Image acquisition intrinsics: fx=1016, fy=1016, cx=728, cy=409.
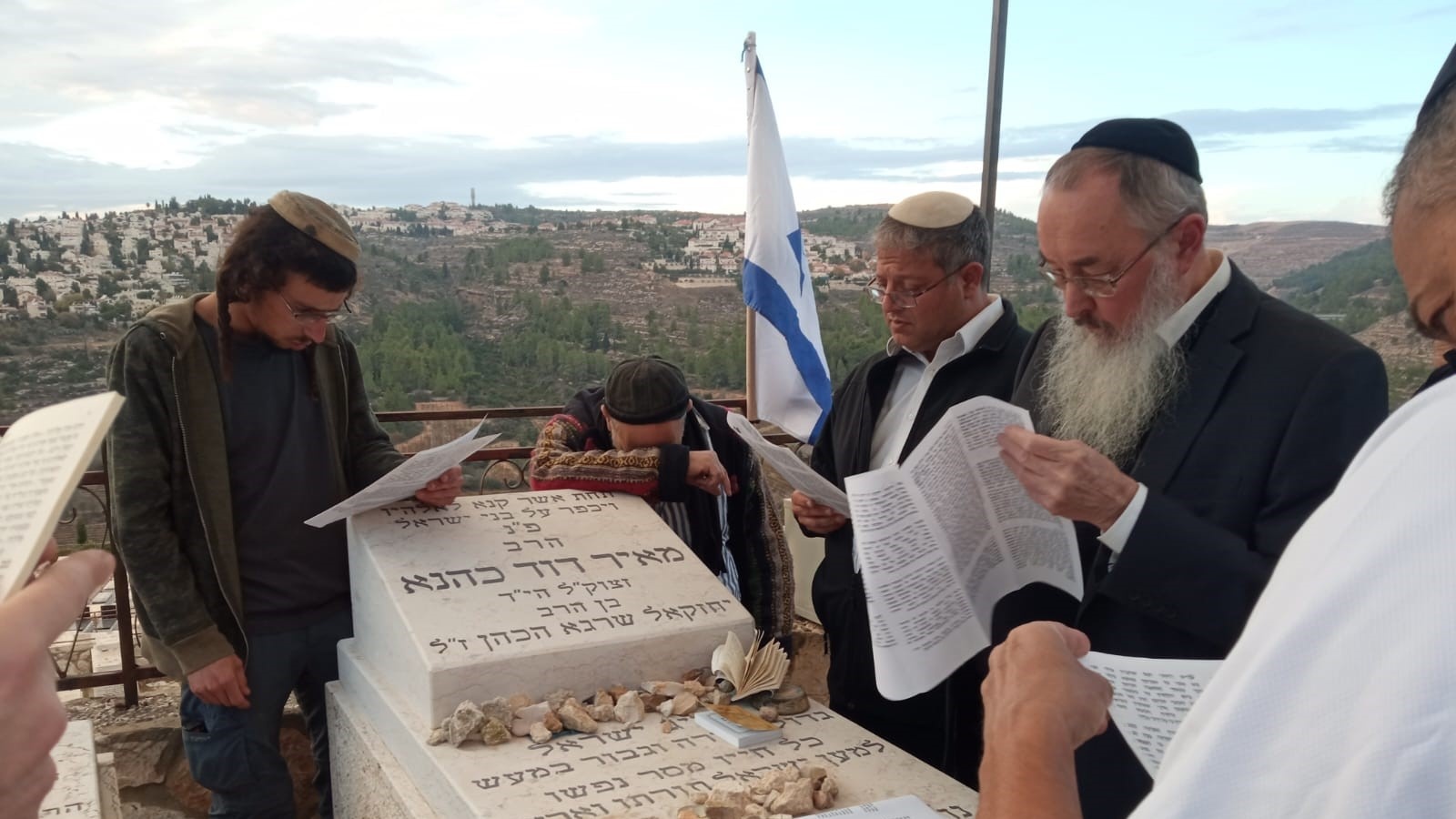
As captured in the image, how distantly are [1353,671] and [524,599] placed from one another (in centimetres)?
200

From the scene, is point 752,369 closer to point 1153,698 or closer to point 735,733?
point 735,733

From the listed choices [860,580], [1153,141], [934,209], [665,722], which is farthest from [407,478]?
[1153,141]

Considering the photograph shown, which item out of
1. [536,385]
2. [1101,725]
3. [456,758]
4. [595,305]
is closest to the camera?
[1101,725]

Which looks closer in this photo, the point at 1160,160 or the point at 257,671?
the point at 1160,160

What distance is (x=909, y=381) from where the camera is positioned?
9.76 feet

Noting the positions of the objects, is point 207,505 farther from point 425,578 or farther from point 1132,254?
point 1132,254

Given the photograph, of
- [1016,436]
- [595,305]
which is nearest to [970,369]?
[1016,436]

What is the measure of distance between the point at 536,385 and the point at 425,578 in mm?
3243

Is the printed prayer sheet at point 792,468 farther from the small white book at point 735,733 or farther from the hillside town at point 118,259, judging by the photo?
the hillside town at point 118,259

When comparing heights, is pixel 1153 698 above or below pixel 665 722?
above

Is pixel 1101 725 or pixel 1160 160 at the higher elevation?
pixel 1160 160

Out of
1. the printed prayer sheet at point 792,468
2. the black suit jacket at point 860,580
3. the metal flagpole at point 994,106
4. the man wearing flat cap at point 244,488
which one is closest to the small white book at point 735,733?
the printed prayer sheet at point 792,468

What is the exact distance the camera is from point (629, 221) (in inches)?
347

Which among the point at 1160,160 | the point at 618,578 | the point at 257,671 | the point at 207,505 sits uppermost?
the point at 1160,160
